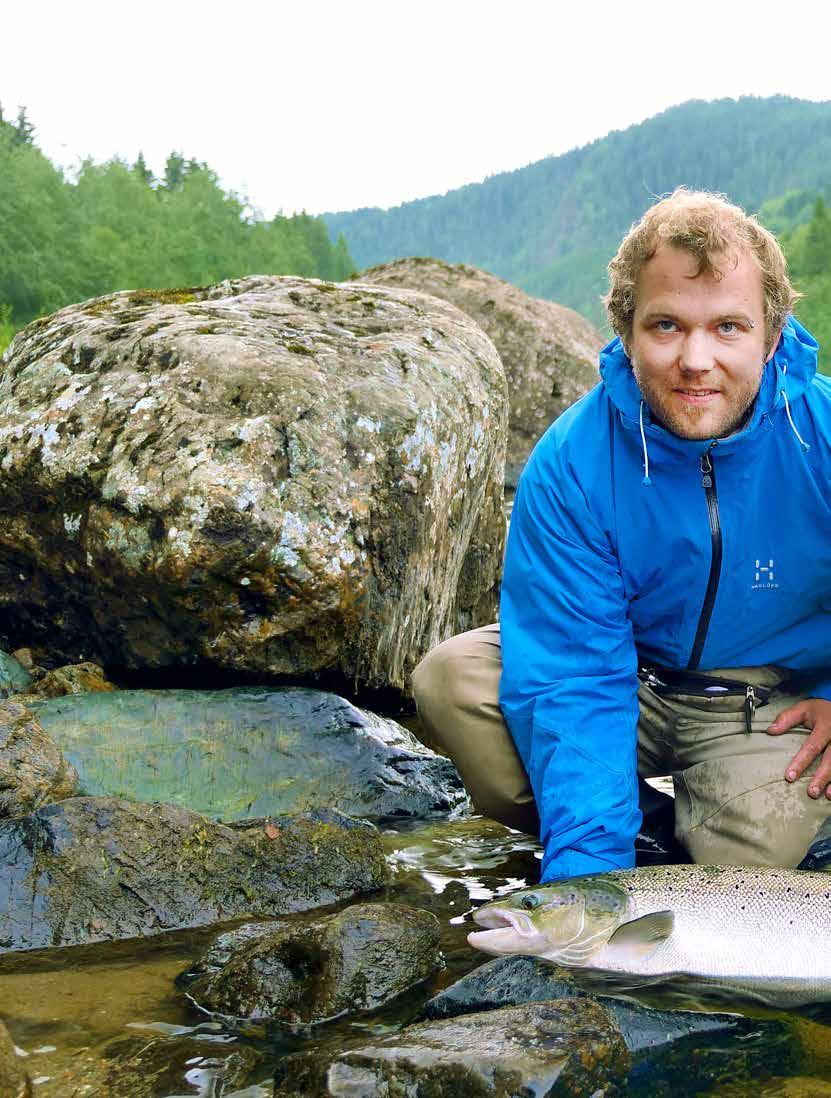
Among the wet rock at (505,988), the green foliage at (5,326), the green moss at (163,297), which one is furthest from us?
the green foliage at (5,326)

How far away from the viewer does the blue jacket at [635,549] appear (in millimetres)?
4102

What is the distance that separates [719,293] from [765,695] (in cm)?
155

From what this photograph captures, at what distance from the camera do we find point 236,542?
208 inches

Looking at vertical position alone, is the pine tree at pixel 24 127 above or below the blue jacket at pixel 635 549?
above

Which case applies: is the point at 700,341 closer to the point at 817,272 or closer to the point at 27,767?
the point at 27,767

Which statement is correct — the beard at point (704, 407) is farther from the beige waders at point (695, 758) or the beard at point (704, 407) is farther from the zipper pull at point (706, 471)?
the beige waders at point (695, 758)

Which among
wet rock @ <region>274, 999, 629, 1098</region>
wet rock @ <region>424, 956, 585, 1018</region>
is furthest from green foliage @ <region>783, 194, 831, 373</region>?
wet rock @ <region>274, 999, 629, 1098</region>

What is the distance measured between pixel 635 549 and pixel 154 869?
2062 mm

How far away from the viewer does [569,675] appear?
161 inches

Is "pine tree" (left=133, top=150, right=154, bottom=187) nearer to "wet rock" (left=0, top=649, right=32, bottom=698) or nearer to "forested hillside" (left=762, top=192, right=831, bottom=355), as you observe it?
"forested hillside" (left=762, top=192, right=831, bottom=355)

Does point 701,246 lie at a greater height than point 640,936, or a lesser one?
A: greater

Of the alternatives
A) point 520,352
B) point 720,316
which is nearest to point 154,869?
point 720,316

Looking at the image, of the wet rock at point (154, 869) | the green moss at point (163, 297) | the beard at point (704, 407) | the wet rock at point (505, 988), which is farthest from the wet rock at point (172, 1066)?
the green moss at point (163, 297)

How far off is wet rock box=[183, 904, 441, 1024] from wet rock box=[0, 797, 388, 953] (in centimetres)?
49
